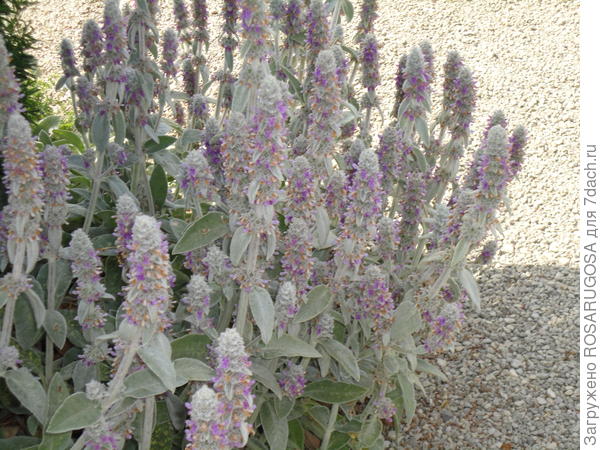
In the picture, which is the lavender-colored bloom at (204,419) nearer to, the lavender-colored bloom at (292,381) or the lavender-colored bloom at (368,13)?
the lavender-colored bloom at (292,381)

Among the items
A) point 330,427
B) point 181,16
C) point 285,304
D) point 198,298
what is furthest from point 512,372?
point 181,16

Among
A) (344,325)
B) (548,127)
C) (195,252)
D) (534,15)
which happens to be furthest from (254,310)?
(534,15)

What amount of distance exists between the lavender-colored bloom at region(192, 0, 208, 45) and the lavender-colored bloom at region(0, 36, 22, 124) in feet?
4.84

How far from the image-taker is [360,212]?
211 cm

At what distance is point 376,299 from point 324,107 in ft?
2.20

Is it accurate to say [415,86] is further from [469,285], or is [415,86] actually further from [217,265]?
[217,265]

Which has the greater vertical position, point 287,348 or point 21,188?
point 21,188

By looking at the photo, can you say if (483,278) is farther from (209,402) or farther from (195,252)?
(209,402)

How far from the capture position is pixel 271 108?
5.62 ft

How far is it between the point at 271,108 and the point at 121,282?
1.24 m

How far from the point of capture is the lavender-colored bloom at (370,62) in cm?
296

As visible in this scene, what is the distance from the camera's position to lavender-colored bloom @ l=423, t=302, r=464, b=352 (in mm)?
2443

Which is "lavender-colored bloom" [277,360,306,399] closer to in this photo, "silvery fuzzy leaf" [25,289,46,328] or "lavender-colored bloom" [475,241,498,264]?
"silvery fuzzy leaf" [25,289,46,328]

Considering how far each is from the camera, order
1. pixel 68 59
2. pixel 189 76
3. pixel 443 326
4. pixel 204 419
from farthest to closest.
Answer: pixel 189 76
pixel 68 59
pixel 443 326
pixel 204 419
